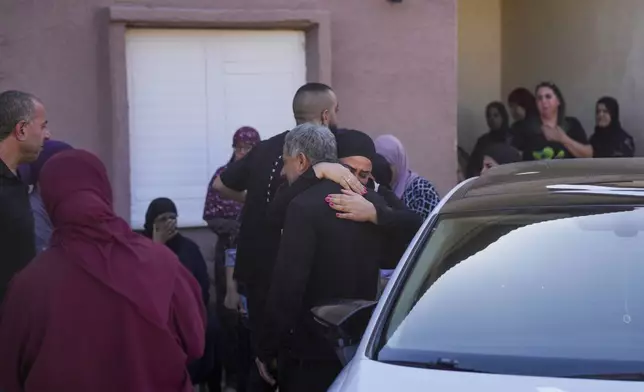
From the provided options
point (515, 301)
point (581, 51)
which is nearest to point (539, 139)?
point (581, 51)

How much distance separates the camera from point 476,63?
35.7 ft

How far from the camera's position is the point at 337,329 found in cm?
413

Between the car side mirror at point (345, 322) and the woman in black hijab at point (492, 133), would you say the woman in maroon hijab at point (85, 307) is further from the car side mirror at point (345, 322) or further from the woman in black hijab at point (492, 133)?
the woman in black hijab at point (492, 133)

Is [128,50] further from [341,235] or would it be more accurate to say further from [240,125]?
[341,235]

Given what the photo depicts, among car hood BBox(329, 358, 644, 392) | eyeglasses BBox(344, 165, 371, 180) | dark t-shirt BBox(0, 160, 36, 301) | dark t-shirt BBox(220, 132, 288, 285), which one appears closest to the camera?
car hood BBox(329, 358, 644, 392)

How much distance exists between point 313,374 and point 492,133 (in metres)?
5.66

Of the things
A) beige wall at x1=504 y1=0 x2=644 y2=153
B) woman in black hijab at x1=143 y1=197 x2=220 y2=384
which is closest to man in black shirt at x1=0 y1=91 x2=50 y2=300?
woman in black hijab at x1=143 y1=197 x2=220 y2=384

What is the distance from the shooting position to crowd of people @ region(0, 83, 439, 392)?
3594 mm

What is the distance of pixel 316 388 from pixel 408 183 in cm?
197

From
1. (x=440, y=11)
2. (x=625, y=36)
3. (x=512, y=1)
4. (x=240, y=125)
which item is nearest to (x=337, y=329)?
(x=240, y=125)

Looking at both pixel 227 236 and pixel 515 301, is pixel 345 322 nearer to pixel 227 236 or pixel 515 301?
pixel 515 301

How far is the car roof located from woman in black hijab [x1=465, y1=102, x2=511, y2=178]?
193 inches

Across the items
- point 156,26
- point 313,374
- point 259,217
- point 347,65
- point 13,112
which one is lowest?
point 313,374

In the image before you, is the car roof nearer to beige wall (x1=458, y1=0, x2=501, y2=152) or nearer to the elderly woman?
the elderly woman
